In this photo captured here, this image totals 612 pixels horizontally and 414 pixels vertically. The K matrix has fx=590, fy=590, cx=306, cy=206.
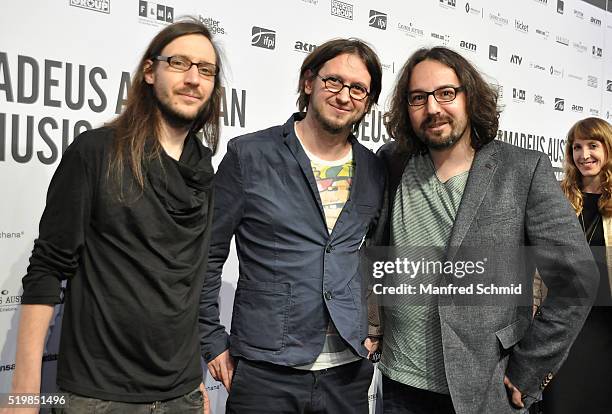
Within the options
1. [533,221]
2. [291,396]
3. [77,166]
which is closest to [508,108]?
[533,221]

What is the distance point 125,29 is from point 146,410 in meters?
1.67

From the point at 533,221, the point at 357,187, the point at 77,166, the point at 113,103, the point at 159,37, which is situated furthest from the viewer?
the point at 113,103

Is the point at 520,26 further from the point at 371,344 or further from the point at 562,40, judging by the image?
the point at 371,344

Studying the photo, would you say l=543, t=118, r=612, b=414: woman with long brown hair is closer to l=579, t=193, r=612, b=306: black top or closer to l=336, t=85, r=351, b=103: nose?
l=579, t=193, r=612, b=306: black top

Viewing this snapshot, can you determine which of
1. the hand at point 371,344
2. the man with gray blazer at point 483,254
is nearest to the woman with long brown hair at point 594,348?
the man with gray blazer at point 483,254

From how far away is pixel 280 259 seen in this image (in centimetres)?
197

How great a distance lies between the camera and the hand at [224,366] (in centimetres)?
202

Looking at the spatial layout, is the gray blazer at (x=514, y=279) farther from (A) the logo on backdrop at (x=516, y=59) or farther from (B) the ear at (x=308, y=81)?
(A) the logo on backdrop at (x=516, y=59)

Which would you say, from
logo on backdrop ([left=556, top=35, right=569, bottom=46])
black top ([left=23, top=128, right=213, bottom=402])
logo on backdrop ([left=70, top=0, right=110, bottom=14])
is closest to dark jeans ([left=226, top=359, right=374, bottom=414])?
black top ([left=23, top=128, right=213, bottom=402])

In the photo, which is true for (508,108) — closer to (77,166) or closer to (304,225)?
(304,225)

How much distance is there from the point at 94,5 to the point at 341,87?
1.16 m

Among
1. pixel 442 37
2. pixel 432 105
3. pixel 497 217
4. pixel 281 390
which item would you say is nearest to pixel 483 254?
pixel 497 217

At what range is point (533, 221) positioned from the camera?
1938mm

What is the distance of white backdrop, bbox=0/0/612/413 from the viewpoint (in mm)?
2277
